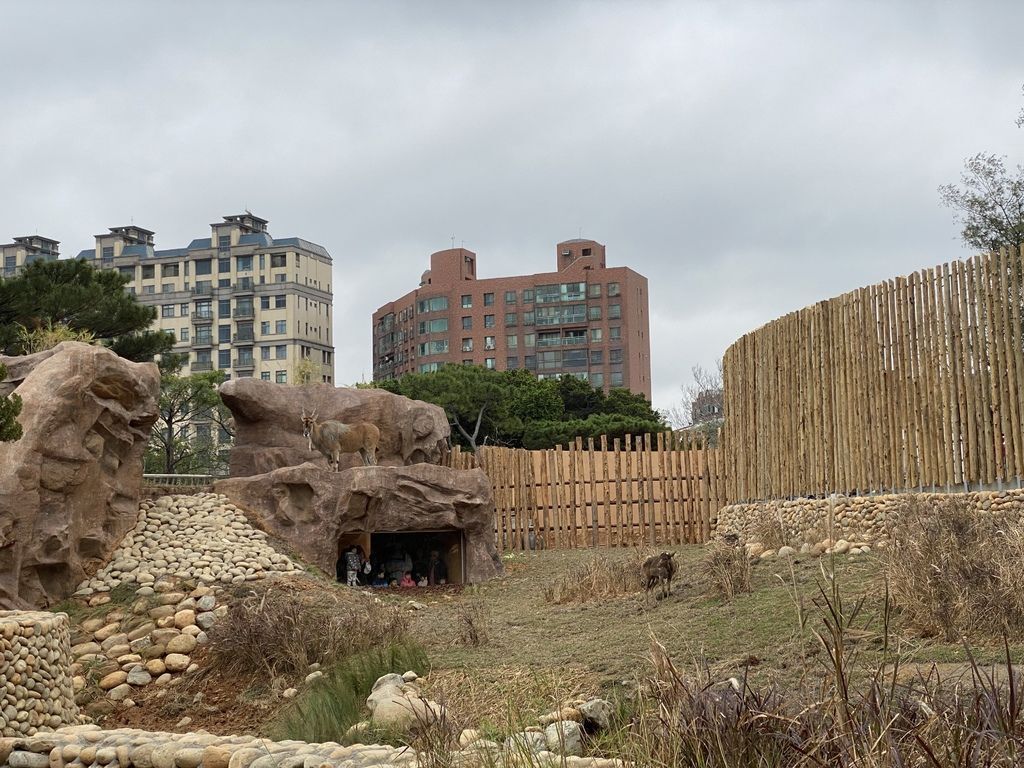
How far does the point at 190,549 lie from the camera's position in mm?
11578

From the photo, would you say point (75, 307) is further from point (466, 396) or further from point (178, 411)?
point (466, 396)

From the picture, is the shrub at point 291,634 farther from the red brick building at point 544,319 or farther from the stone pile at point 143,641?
the red brick building at point 544,319

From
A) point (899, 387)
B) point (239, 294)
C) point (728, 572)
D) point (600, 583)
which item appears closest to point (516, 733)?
point (728, 572)

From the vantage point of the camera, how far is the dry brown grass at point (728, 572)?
8.79 m

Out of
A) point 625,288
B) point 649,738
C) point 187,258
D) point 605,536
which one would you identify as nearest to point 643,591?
point 649,738

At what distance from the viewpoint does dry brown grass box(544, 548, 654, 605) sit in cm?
1050

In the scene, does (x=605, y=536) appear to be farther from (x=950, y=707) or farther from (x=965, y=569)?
(x=950, y=707)

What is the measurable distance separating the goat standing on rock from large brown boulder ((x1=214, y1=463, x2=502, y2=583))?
101cm

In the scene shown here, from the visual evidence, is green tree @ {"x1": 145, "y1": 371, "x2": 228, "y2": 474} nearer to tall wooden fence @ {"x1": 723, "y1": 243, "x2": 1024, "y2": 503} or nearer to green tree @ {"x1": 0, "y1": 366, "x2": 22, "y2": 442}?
tall wooden fence @ {"x1": 723, "y1": 243, "x2": 1024, "y2": 503}

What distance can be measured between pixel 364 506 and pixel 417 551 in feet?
6.97

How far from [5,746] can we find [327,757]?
8.82 feet

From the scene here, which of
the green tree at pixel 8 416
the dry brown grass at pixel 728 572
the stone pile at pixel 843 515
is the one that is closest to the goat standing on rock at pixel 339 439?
the stone pile at pixel 843 515

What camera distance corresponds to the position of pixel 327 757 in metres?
5.32

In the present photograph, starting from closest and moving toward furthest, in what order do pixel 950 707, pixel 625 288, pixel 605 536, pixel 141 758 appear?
pixel 950 707 → pixel 141 758 → pixel 605 536 → pixel 625 288
